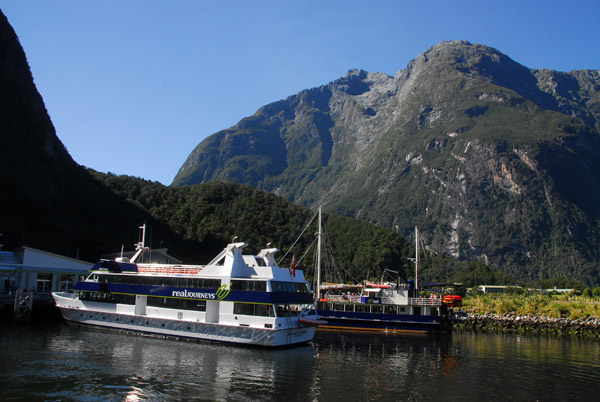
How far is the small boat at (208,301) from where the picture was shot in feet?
114

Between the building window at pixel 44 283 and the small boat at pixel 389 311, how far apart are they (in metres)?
32.4

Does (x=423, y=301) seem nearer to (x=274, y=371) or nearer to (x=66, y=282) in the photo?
(x=274, y=371)

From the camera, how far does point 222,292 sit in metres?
35.9

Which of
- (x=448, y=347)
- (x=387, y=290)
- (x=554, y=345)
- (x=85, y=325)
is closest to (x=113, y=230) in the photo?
(x=85, y=325)

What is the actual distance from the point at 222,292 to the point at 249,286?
2.23 m

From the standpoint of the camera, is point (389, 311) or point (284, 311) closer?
point (284, 311)

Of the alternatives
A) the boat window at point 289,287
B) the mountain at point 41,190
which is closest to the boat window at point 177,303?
the boat window at point 289,287

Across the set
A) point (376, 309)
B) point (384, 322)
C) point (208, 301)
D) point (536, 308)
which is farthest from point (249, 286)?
point (536, 308)

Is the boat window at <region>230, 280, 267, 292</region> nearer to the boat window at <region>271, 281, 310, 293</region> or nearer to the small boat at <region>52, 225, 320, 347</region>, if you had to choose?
the small boat at <region>52, 225, 320, 347</region>

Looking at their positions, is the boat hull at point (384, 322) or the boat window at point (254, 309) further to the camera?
the boat hull at point (384, 322)

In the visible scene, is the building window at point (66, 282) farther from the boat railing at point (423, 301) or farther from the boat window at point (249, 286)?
the boat railing at point (423, 301)

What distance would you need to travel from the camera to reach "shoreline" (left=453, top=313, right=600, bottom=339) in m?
55.3

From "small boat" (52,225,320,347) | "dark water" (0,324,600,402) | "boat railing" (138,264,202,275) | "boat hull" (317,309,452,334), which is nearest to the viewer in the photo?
"dark water" (0,324,600,402)

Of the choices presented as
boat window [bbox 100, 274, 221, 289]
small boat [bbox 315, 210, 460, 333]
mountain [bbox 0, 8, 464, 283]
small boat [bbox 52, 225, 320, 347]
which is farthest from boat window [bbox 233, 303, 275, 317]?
mountain [bbox 0, 8, 464, 283]
